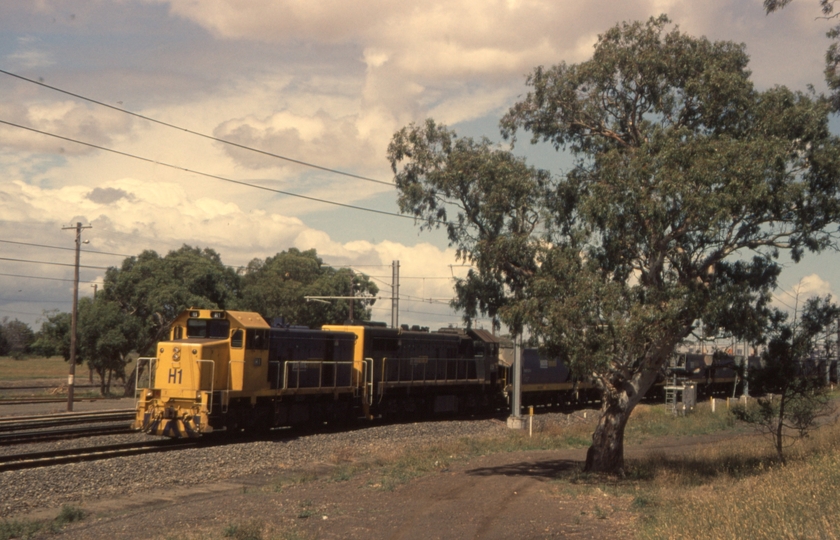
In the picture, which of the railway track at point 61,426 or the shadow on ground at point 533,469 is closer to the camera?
the shadow on ground at point 533,469

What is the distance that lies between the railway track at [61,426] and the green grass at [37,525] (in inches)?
386

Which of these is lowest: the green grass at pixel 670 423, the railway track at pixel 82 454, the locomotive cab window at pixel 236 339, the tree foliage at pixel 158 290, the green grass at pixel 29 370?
the green grass at pixel 29 370

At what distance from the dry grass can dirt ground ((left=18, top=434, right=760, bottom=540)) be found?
0.99 metres

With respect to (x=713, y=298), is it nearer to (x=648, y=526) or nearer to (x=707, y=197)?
(x=707, y=197)

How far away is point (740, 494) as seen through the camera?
1434 centimetres

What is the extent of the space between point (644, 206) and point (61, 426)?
2225 centimetres

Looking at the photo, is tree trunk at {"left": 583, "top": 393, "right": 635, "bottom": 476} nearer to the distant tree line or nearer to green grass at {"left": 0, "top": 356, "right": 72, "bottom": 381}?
the distant tree line

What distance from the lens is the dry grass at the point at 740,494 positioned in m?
10.4

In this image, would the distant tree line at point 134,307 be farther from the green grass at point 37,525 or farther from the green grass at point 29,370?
the green grass at point 37,525

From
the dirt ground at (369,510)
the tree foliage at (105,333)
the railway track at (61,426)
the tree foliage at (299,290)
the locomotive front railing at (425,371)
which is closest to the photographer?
the dirt ground at (369,510)

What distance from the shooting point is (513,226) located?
68.5 feet

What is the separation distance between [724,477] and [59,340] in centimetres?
4258

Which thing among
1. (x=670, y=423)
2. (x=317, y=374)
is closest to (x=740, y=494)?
(x=317, y=374)

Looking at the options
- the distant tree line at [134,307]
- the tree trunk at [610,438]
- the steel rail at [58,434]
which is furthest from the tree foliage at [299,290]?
the tree trunk at [610,438]
